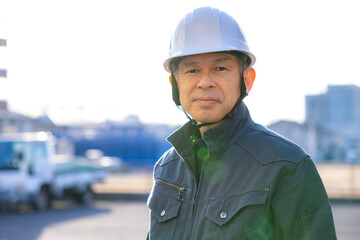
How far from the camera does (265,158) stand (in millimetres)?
1921

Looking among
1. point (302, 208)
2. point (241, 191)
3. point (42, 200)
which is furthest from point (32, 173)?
point (302, 208)

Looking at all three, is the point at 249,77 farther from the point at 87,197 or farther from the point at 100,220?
the point at 87,197

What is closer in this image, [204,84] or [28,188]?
[204,84]

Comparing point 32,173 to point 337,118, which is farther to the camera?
point 337,118

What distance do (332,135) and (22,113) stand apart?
54.3 ft

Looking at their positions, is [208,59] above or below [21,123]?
above

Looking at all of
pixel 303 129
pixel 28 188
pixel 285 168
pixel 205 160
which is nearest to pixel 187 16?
pixel 205 160

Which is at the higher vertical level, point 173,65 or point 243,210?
point 173,65

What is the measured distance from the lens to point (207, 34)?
2.19m

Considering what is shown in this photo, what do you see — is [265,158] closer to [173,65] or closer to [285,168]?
[285,168]

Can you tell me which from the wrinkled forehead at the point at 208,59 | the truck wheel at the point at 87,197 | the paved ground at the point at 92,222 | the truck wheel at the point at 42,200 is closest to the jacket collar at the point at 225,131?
the wrinkled forehead at the point at 208,59

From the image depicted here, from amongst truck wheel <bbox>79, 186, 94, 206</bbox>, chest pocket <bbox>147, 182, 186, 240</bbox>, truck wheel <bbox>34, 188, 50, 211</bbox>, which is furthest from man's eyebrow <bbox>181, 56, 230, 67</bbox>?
truck wheel <bbox>79, 186, 94, 206</bbox>

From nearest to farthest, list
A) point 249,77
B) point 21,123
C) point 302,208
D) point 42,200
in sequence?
1. point 302,208
2. point 249,77
3. point 42,200
4. point 21,123

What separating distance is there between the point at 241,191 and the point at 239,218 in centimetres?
→ 11
